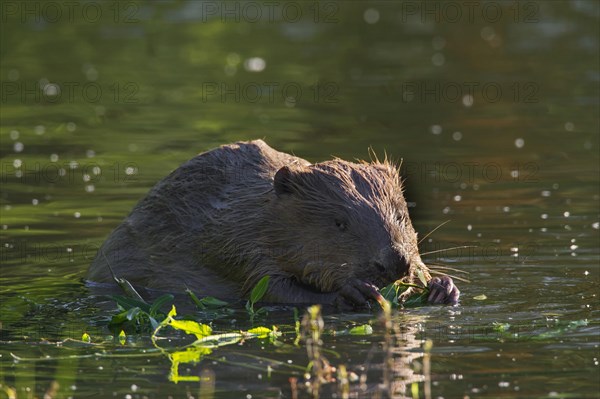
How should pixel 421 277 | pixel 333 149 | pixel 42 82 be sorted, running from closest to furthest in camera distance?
pixel 421 277 < pixel 333 149 < pixel 42 82

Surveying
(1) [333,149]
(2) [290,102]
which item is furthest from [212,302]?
(2) [290,102]

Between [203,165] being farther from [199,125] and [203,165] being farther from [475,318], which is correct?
[199,125]

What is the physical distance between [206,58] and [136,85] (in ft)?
9.07

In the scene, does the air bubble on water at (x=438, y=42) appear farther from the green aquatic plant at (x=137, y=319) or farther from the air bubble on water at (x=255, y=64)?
the green aquatic plant at (x=137, y=319)

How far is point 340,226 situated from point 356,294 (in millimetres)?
521

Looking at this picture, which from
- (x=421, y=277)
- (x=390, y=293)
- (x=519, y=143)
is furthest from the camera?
(x=519, y=143)

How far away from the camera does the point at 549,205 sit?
10.9 meters

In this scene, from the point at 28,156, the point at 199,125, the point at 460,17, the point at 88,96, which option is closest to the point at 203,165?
the point at 28,156

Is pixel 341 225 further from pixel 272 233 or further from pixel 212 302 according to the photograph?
pixel 212 302

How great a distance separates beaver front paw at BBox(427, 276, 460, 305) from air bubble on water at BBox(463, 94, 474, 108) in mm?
9236

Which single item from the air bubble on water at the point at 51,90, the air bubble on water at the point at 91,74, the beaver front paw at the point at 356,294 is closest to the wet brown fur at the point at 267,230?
the beaver front paw at the point at 356,294

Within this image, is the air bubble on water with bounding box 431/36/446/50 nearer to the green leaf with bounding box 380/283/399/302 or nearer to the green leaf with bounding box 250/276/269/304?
the green leaf with bounding box 250/276/269/304

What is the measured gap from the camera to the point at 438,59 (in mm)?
20328

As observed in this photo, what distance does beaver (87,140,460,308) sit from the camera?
25.1 ft
